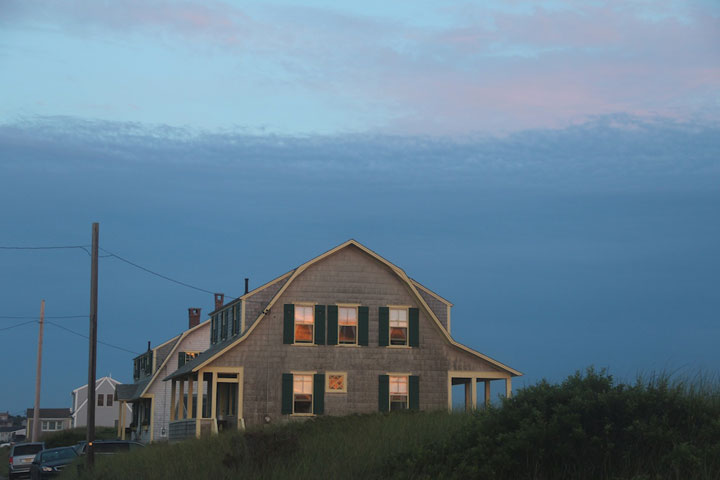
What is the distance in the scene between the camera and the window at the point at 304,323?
116 ft

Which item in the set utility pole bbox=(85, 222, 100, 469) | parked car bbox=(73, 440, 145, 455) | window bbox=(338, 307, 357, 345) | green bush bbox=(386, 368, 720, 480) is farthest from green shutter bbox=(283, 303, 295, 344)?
green bush bbox=(386, 368, 720, 480)

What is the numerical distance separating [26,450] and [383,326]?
53.7 feet

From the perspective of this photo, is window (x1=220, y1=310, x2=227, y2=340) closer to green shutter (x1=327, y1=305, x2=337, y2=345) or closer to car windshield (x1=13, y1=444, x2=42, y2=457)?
green shutter (x1=327, y1=305, x2=337, y2=345)

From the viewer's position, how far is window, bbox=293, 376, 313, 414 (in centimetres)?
3462

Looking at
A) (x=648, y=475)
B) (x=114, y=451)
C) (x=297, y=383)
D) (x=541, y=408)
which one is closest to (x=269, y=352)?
(x=297, y=383)

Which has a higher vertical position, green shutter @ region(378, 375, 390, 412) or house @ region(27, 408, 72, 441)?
green shutter @ region(378, 375, 390, 412)

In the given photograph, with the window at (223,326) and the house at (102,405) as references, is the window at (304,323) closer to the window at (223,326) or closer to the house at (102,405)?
the window at (223,326)

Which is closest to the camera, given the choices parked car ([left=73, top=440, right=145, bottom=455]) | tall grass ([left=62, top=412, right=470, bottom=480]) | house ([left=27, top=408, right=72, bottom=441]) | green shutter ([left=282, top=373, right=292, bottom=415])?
tall grass ([left=62, top=412, right=470, bottom=480])

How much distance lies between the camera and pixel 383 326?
118ft

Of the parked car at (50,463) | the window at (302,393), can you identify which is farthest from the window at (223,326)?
the parked car at (50,463)

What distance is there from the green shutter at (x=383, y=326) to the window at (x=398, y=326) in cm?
21

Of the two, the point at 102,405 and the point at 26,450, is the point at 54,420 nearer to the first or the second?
the point at 102,405

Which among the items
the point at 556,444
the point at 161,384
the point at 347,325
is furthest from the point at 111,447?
the point at 161,384

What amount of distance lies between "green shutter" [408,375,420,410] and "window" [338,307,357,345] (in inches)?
111
